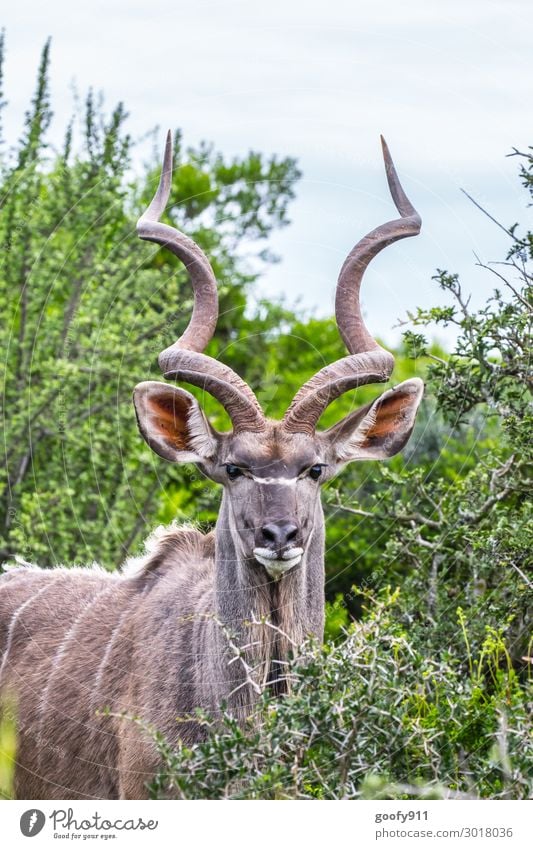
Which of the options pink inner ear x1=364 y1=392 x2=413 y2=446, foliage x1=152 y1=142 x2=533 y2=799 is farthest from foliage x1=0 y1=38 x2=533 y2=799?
pink inner ear x1=364 y1=392 x2=413 y2=446

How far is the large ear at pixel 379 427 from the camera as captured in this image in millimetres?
5684

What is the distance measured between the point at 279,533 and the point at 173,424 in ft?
2.98

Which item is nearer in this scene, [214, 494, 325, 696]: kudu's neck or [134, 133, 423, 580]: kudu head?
[134, 133, 423, 580]: kudu head

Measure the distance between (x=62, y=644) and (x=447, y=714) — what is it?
2236mm

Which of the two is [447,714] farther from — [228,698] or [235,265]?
[235,265]

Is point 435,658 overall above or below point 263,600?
below

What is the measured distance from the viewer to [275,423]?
554cm

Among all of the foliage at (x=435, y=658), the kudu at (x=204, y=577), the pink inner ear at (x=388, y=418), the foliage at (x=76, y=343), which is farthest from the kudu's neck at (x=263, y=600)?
the foliage at (x=76, y=343)

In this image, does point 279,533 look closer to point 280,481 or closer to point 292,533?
point 292,533

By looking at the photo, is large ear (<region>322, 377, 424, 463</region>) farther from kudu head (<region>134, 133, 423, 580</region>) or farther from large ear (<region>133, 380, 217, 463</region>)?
large ear (<region>133, 380, 217, 463</region>)

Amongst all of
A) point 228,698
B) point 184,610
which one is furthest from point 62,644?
point 228,698

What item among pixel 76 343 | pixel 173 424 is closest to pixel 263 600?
pixel 173 424

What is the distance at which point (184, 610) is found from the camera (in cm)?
590

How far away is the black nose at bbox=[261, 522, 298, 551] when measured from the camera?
197 inches
